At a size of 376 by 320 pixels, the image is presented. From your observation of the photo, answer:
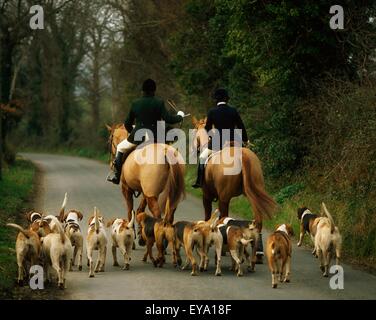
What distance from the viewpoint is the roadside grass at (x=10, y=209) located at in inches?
402

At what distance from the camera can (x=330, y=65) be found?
19625 millimetres

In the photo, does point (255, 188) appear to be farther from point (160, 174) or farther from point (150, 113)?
point (150, 113)

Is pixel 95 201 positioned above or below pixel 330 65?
below

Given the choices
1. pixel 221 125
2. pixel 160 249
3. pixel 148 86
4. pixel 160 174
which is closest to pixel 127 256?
pixel 160 249

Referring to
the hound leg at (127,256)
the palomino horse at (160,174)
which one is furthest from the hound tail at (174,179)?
the hound leg at (127,256)

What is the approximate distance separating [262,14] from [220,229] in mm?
9713

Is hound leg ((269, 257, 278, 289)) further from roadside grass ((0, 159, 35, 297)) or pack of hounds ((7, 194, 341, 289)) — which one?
roadside grass ((0, 159, 35, 297))

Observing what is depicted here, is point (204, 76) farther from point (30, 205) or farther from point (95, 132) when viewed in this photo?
point (95, 132)

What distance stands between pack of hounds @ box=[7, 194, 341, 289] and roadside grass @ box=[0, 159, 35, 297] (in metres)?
0.37

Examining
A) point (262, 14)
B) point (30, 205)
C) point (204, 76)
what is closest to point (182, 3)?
point (204, 76)

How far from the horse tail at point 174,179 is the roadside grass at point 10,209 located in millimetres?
2675
